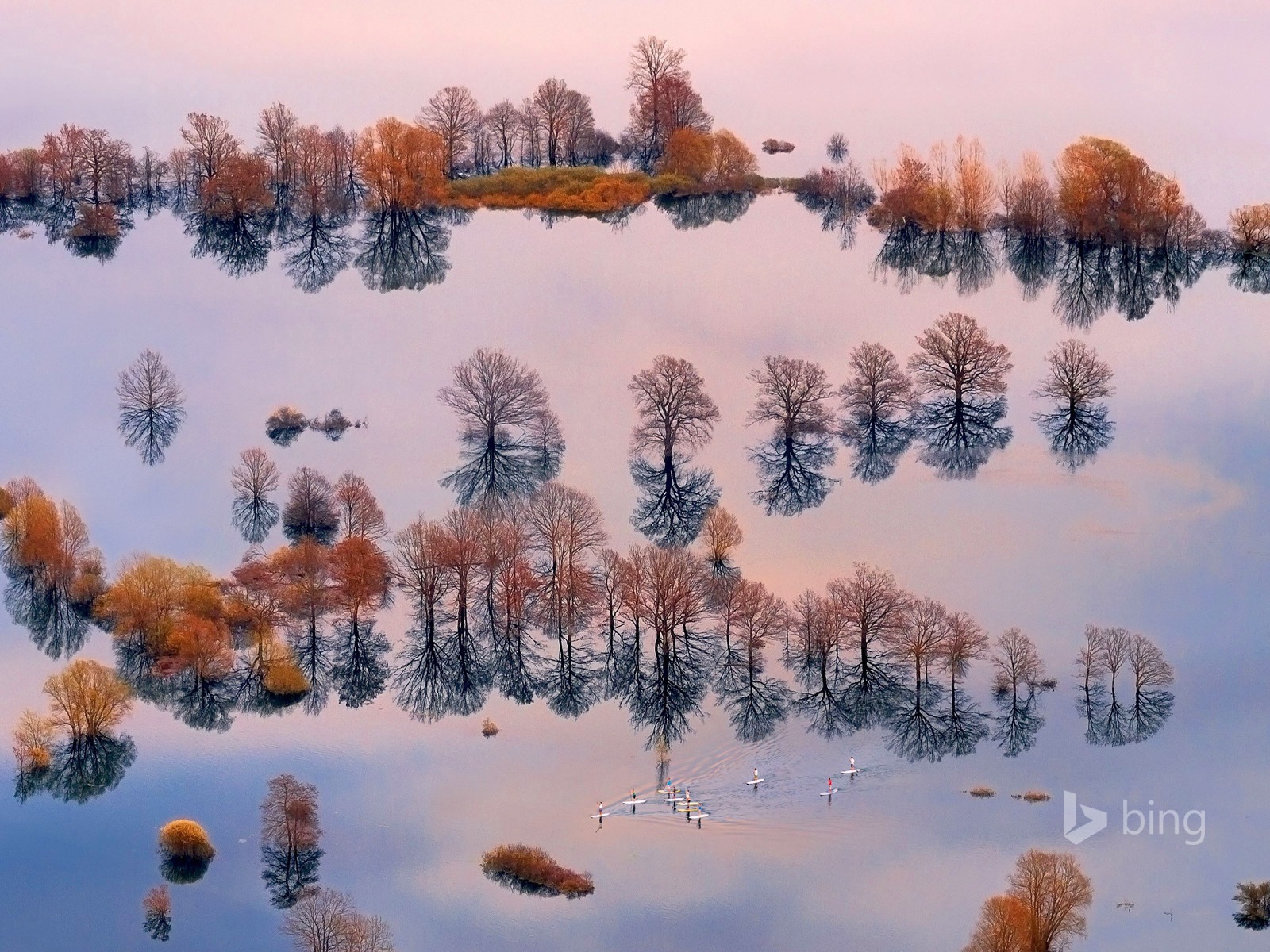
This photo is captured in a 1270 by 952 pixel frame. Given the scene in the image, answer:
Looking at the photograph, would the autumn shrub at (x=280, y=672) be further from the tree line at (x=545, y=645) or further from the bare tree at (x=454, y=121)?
the bare tree at (x=454, y=121)

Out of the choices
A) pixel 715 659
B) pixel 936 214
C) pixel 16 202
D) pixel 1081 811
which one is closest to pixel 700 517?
pixel 715 659

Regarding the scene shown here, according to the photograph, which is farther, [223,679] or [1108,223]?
[1108,223]

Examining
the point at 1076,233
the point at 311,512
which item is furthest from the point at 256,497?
the point at 1076,233

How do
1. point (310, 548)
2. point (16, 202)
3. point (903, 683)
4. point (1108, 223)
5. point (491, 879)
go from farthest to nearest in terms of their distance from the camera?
point (16, 202), point (1108, 223), point (310, 548), point (903, 683), point (491, 879)

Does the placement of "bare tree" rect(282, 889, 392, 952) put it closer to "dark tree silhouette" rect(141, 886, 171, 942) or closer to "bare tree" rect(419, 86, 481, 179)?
"dark tree silhouette" rect(141, 886, 171, 942)

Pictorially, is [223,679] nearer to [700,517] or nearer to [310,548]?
[310,548]

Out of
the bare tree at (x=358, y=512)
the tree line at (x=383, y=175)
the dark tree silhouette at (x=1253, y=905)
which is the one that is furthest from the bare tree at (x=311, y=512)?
the dark tree silhouette at (x=1253, y=905)
